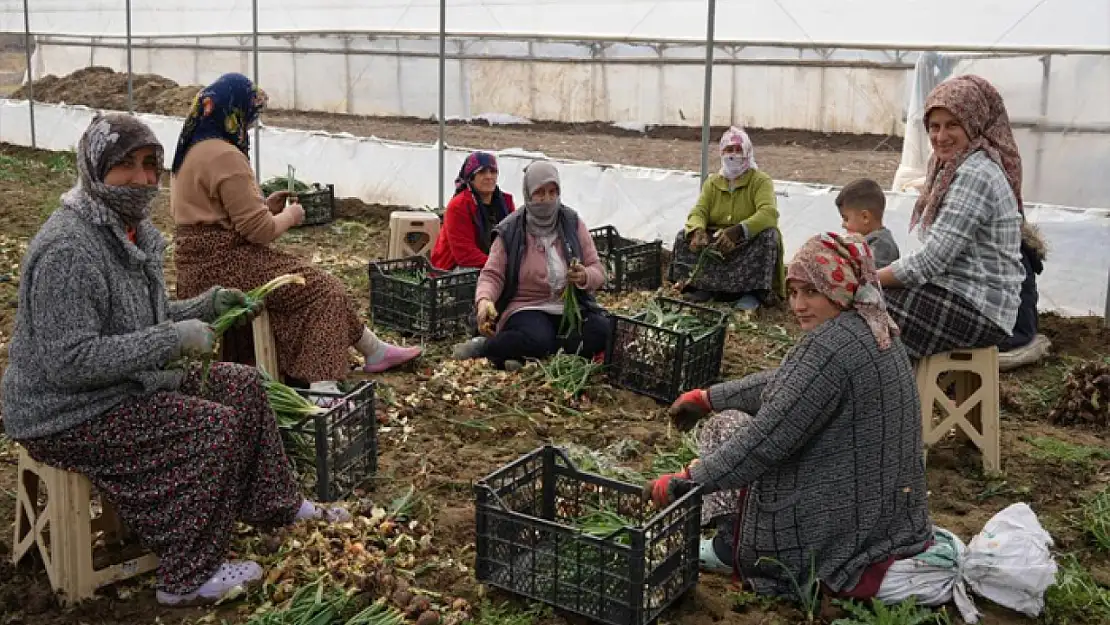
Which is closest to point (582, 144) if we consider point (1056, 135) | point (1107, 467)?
point (1056, 135)

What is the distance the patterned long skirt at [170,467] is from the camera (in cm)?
369

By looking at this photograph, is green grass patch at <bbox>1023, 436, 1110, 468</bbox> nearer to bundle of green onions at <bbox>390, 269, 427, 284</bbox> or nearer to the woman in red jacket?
the woman in red jacket

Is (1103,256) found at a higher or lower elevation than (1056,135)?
lower

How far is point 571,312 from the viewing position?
6.47 meters

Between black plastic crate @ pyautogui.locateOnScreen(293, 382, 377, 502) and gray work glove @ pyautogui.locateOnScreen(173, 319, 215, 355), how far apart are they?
26.2 inches

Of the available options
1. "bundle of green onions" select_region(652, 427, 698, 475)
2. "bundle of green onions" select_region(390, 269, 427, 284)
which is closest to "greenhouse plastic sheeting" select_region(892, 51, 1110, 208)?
"bundle of green onions" select_region(390, 269, 427, 284)

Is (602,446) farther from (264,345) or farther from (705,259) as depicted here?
(705,259)

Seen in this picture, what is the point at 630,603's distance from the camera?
3590 millimetres

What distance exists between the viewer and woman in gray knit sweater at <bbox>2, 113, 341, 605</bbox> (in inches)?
141

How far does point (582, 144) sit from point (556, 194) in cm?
739

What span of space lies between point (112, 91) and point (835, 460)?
1690 centimetres

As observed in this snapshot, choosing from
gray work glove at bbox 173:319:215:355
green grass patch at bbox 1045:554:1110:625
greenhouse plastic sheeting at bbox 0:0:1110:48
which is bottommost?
green grass patch at bbox 1045:554:1110:625

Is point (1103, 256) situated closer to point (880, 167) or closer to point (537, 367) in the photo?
point (537, 367)

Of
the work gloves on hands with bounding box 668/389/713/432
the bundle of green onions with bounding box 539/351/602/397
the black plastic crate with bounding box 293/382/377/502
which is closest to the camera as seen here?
the work gloves on hands with bounding box 668/389/713/432
